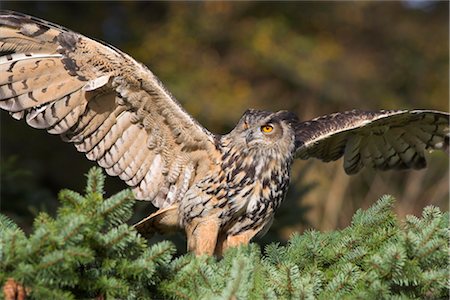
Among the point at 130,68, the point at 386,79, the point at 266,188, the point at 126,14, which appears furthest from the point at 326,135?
the point at 386,79

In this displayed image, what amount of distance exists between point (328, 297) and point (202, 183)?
1.90m

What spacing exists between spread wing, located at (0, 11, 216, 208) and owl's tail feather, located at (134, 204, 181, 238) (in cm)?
6

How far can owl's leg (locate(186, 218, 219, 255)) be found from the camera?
434 cm

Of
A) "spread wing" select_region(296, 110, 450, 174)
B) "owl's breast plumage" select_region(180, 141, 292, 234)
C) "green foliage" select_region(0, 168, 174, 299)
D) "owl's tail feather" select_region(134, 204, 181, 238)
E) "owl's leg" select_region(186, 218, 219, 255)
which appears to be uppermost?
"spread wing" select_region(296, 110, 450, 174)

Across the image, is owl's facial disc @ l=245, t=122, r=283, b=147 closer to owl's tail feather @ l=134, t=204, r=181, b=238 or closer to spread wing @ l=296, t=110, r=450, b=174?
spread wing @ l=296, t=110, r=450, b=174

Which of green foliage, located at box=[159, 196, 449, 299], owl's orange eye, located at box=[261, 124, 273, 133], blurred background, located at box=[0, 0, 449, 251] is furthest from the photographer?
blurred background, located at box=[0, 0, 449, 251]

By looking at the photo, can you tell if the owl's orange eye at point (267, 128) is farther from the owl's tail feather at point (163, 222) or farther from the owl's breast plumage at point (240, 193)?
the owl's tail feather at point (163, 222)

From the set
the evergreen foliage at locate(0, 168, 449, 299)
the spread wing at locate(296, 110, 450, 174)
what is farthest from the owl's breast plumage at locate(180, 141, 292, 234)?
the evergreen foliage at locate(0, 168, 449, 299)

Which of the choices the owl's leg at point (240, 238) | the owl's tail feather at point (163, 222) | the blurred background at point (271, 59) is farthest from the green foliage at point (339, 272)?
the blurred background at point (271, 59)

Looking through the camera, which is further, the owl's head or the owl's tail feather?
the owl's tail feather

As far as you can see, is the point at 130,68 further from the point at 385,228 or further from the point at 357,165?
the point at 357,165

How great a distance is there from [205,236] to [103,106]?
883 millimetres

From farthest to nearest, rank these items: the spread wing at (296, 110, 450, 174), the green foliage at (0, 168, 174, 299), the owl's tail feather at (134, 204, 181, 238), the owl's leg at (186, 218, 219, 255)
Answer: the spread wing at (296, 110, 450, 174)
the owl's tail feather at (134, 204, 181, 238)
the owl's leg at (186, 218, 219, 255)
the green foliage at (0, 168, 174, 299)

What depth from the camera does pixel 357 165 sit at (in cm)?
558
